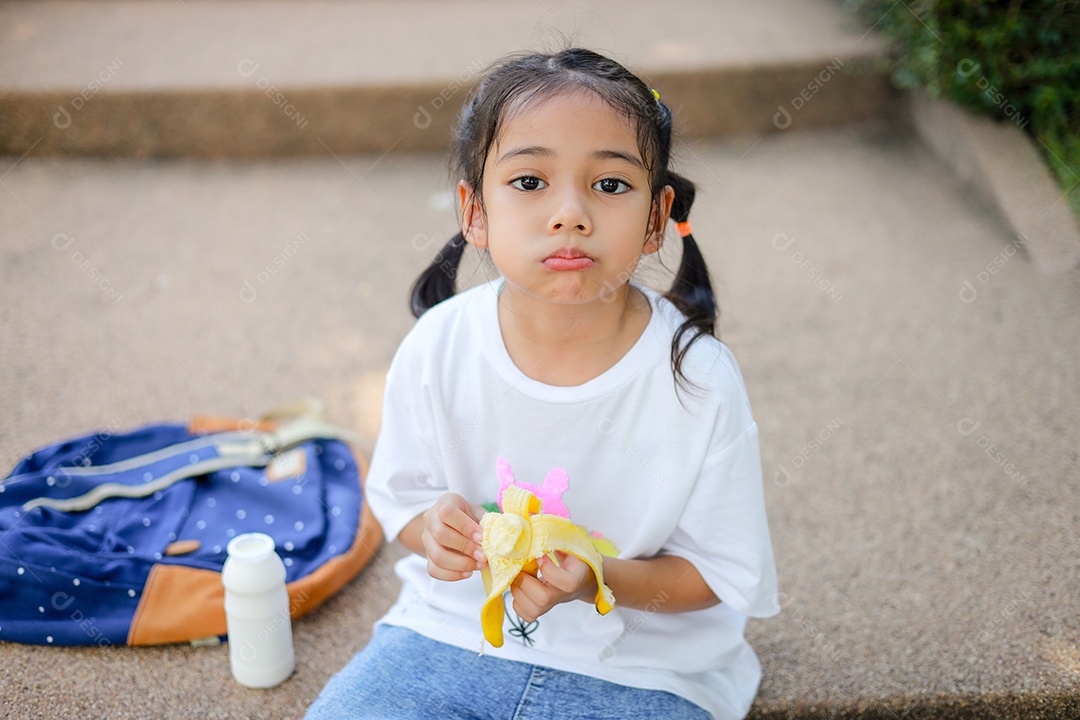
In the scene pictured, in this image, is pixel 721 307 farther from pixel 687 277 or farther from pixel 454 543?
pixel 454 543

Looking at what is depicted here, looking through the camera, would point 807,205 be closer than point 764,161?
Yes

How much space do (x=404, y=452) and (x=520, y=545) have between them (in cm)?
43

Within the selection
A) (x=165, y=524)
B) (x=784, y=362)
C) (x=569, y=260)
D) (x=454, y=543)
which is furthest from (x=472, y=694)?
(x=784, y=362)

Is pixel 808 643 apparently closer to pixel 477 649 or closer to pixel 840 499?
pixel 840 499

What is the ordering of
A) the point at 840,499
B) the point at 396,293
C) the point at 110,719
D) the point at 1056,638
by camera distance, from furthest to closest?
the point at 396,293 → the point at 840,499 → the point at 1056,638 → the point at 110,719

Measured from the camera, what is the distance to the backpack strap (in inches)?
87.9

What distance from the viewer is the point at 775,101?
444cm

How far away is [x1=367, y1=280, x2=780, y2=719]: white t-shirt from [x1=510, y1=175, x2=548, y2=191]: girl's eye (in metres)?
0.27

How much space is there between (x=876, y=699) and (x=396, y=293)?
2179 millimetres

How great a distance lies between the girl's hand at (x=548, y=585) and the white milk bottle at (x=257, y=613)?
1.95ft

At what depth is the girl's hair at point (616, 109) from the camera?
150 centimetres

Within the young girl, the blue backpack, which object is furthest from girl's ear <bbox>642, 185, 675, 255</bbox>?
the blue backpack

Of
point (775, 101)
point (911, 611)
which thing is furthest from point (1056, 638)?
point (775, 101)

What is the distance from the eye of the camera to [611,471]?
163 cm
